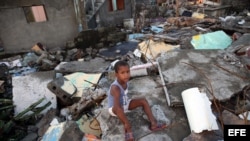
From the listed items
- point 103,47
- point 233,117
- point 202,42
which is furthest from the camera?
point 103,47

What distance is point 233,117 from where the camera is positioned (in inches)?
109

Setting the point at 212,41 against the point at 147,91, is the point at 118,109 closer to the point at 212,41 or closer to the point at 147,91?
the point at 147,91

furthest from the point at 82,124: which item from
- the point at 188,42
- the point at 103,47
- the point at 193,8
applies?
the point at 193,8

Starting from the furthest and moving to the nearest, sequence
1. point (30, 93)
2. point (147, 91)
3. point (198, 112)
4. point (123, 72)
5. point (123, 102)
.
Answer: point (30, 93) < point (147, 91) < point (123, 102) < point (123, 72) < point (198, 112)

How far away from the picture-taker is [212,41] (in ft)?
16.8

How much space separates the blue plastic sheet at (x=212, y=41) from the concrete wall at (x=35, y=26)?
A: 5.36 meters

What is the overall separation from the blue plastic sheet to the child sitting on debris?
8.90 feet

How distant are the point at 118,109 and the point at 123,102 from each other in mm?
245

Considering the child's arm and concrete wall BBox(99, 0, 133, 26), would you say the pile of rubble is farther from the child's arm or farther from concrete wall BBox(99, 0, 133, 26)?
concrete wall BBox(99, 0, 133, 26)

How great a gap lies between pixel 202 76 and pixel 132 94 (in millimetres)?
1157

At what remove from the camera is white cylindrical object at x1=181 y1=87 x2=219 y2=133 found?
255 centimetres

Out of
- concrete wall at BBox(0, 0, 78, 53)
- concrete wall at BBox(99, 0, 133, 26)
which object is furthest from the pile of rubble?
concrete wall at BBox(99, 0, 133, 26)

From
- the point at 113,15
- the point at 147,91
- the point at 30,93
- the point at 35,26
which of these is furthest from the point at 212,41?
the point at 113,15

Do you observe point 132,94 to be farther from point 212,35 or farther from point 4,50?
point 4,50
